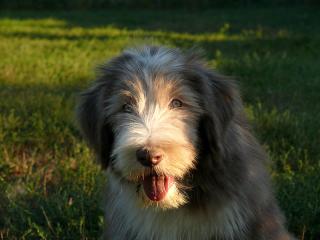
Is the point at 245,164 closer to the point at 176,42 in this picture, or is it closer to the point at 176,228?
the point at 176,228

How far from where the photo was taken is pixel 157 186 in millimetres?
3568

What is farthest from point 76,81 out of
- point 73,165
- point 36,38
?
point 36,38

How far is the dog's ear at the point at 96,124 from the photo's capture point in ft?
12.5

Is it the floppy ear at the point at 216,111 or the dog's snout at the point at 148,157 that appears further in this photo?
the floppy ear at the point at 216,111

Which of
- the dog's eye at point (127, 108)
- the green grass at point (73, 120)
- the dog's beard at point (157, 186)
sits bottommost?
the green grass at point (73, 120)

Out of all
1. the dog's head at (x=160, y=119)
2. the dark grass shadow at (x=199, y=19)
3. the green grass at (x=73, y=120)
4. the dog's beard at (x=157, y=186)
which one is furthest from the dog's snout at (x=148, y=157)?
the dark grass shadow at (x=199, y=19)

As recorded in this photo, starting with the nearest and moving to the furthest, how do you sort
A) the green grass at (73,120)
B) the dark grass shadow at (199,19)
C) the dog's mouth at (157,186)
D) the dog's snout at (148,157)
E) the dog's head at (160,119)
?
the dog's snout at (148,157) < the dog's head at (160,119) < the dog's mouth at (157,186) < the green grass at (73,120) < the dark grass shadow at (199,19)

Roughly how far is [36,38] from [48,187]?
1057 centimetres

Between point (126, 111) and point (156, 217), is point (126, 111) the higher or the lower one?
the higher one

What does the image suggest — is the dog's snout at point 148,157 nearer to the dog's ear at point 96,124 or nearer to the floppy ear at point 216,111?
the floppy ear at point 216,111

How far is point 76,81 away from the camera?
9.30 m

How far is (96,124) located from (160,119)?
20.5 inches

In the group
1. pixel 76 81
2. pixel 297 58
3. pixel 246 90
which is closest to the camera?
pixel 246 90

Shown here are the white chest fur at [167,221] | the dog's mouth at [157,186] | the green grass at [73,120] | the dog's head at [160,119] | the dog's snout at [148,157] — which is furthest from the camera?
the green grass at [73,120]
